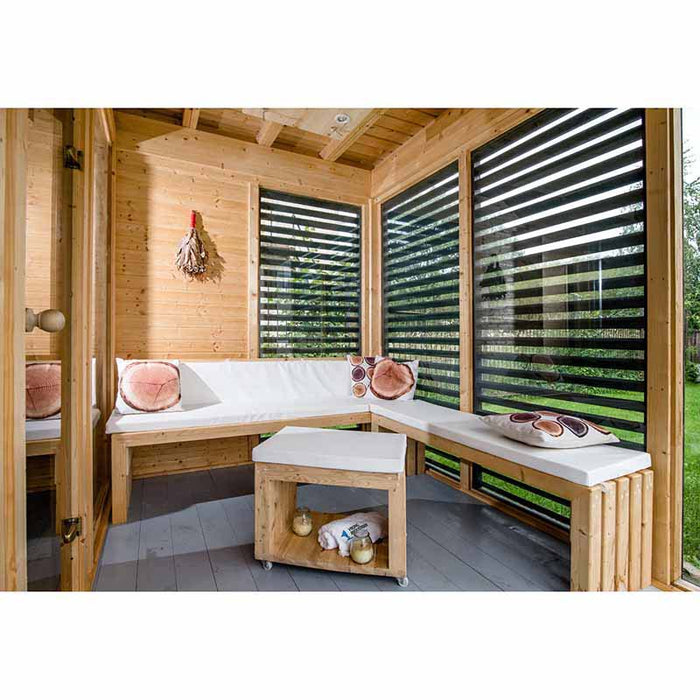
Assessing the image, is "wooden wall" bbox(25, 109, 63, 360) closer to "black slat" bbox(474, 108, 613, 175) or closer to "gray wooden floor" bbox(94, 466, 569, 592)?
"gray wooden floor" bbox(94, 466, 569, 592)

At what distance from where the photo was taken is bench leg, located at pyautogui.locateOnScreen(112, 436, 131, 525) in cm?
218

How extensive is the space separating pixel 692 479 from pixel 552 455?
1.82 ft

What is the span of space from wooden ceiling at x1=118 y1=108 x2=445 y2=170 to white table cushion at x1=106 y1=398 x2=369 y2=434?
200cm

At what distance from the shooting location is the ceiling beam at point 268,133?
307 cm

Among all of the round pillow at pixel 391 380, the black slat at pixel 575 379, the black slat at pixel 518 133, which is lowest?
the round pillow at pixel 391 380

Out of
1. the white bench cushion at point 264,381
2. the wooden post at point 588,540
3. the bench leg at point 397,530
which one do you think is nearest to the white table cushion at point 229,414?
the white bench cushion at point 264,381

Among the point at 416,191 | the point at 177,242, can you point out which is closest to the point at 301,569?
the point at 177,242

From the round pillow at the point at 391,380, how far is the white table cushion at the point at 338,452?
1.31 m

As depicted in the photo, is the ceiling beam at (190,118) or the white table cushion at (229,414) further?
the ceiling beam at (190,118)

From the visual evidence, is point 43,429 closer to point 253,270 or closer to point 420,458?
point 253,270

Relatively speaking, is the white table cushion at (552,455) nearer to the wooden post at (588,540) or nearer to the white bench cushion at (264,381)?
the wooden post at (588,540)
